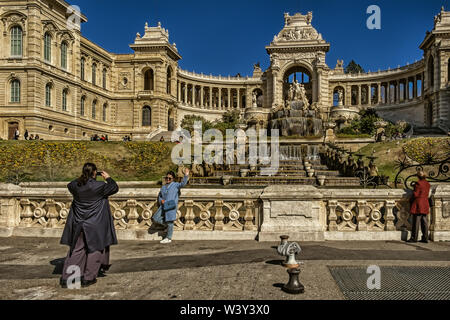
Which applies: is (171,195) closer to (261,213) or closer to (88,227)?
→ (261,213)

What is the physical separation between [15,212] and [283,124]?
34813 millimetres

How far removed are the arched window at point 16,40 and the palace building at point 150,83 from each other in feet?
0.38

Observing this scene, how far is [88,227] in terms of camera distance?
17.7 feet

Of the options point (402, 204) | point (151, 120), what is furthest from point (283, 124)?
point (402, 204)

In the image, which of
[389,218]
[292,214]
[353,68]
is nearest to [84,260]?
[292,214]

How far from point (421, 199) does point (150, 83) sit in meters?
64.0

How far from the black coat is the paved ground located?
603 mm

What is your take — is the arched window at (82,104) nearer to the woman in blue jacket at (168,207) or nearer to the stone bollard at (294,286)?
the woman in blue jacket at (168,207)

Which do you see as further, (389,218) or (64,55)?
(64,55)

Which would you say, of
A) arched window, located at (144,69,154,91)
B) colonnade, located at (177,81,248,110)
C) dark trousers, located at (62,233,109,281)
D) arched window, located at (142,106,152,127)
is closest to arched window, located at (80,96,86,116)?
arched window, located at (142,106,152,127)

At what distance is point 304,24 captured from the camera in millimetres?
75000

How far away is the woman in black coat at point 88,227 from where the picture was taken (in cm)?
530

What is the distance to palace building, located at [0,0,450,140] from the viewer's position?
4116 cm
